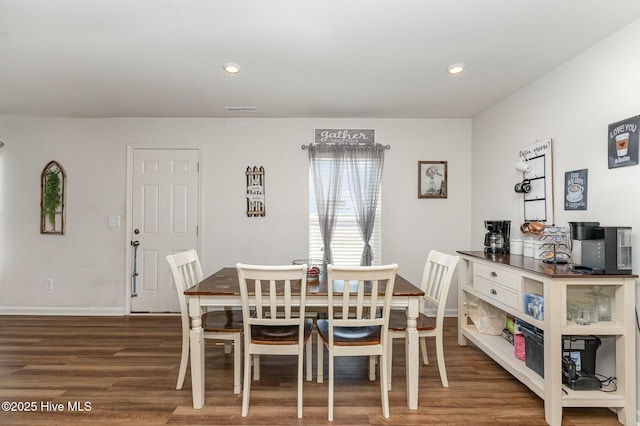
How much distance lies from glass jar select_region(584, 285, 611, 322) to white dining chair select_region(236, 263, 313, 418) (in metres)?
1.85

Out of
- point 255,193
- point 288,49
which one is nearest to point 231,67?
point 288,49

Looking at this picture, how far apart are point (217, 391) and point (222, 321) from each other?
0.48 m

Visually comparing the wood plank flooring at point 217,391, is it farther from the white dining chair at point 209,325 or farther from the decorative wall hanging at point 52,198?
the decorative wall hanging at point 52,198

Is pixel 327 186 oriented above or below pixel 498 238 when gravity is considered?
above

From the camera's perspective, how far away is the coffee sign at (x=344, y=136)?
3988 millimetres

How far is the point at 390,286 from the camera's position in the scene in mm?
1938

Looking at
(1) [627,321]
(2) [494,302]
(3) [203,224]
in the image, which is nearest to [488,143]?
(2) [494,302]

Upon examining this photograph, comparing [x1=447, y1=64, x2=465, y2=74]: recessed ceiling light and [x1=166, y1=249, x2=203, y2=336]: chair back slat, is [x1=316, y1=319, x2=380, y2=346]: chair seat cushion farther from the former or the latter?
[x1=447, y1=64, x2=465, y2=74]: recessed ceiling light

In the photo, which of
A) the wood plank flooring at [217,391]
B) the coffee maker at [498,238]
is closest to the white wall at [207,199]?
the coffee maker at [498,238]

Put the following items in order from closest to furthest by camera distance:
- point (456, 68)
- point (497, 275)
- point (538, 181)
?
point (497, 275) → point (456, 68) → point (538, 181)

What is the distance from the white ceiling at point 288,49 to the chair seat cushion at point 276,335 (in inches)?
78.8

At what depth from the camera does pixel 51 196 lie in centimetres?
→ 395

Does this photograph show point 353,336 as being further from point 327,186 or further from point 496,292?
point 327,186

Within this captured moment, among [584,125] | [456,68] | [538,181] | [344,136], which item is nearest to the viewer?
[584,125]
